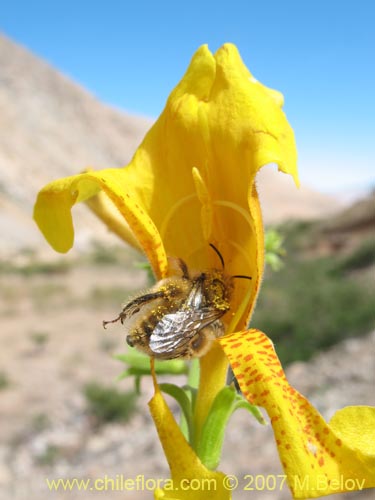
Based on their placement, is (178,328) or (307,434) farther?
(178,328)

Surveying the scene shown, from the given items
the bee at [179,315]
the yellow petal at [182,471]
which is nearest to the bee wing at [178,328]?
the bee at [179,315]

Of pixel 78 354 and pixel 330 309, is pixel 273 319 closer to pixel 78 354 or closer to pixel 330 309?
pixel 330 309

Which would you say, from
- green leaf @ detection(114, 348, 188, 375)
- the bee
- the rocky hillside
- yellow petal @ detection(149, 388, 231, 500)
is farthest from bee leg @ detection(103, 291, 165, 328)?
the rocky hillside

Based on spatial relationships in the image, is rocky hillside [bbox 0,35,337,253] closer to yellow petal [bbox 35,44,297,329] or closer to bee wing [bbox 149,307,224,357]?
yellow petal [bbox 35,44,297,329]

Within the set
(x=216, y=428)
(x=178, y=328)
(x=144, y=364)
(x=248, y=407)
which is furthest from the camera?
(x=144, y=364)

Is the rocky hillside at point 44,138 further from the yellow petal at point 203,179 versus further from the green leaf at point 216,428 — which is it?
the green leaf at point 216,428

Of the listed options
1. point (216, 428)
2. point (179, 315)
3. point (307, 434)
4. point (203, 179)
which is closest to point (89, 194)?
point (203, 179)

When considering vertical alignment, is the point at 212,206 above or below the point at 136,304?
above

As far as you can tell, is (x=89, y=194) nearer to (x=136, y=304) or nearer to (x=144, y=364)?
(x=136, y=304)
